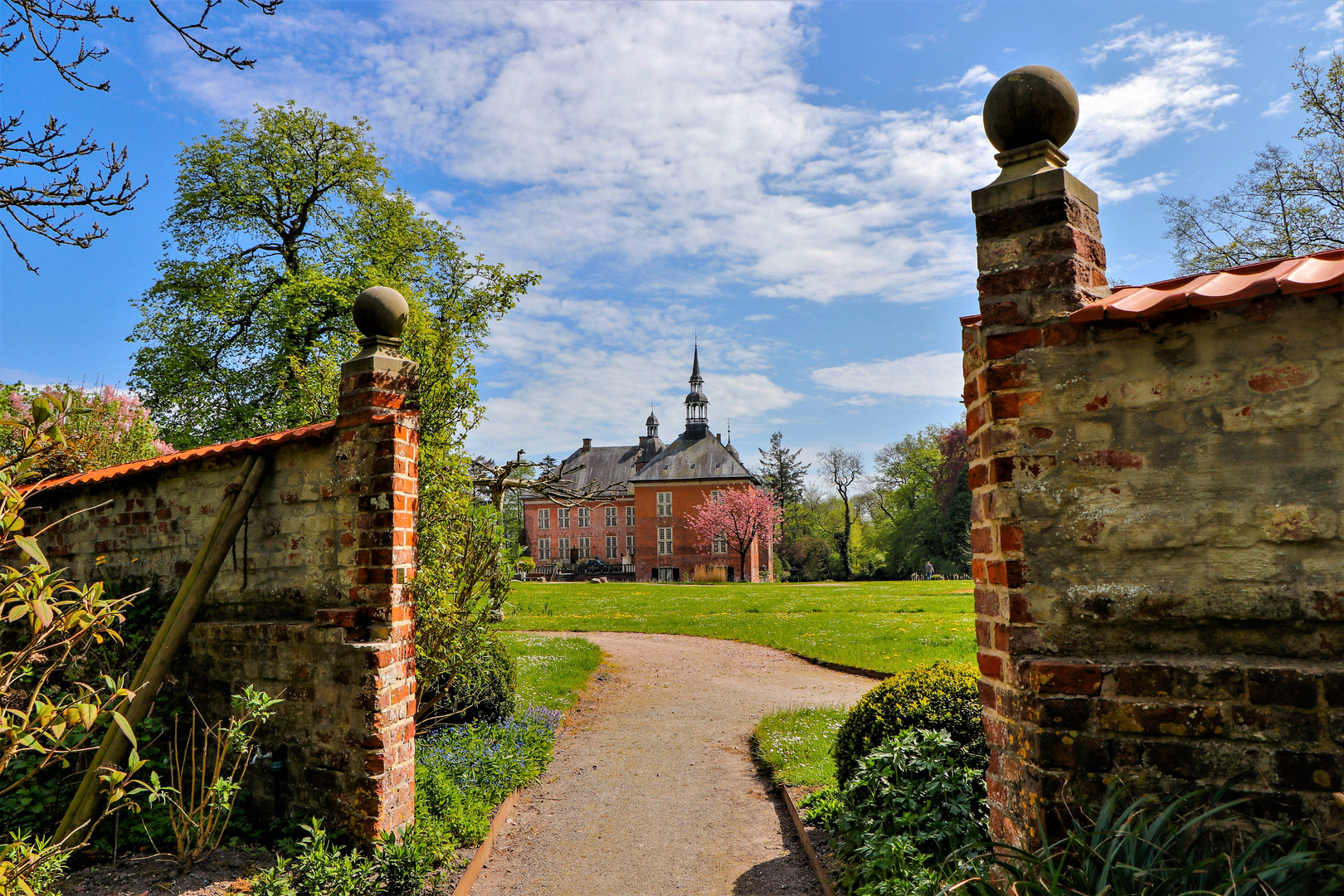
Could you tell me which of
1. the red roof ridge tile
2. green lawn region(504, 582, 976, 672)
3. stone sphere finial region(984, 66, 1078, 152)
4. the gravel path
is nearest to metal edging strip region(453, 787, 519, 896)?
the gravel path

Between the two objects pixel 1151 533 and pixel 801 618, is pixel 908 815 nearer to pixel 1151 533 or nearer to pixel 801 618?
pixel 1151 533

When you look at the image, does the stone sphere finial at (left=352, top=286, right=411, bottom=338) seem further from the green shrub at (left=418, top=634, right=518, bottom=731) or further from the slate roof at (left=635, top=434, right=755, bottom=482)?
the slate roof at (left=635, top=434, right=755, bottom=482)

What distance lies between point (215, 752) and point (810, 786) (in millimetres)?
4502

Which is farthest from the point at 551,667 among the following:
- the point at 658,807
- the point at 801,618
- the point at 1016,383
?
the point at 1016,383

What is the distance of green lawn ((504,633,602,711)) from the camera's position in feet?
31.1

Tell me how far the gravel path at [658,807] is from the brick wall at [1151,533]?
8.01 ft

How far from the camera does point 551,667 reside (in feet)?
37.3

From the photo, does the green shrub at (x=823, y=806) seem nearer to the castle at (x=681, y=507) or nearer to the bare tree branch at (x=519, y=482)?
the bare tree branch at (x=519, y=482)

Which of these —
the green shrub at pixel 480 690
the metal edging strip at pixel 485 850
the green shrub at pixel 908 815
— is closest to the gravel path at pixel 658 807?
the metal edging strip at pixel 485 850

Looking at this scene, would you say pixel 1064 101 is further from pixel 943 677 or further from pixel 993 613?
pixel 943 677

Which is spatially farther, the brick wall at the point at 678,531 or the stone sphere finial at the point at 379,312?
the brick wall at the point at 678,531

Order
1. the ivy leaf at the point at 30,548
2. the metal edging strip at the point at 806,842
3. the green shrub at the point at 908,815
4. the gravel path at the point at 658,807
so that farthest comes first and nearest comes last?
1. the gravel path at the point at 658,807
2. the metal edging strip at the point at 806,842
3. the green shrub at the point at 908,815
4. the ivy leaf at the point at 30,548

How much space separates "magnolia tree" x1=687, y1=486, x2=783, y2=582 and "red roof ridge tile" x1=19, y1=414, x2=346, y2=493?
41.9 metres

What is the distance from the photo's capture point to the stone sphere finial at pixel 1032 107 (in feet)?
10.3
